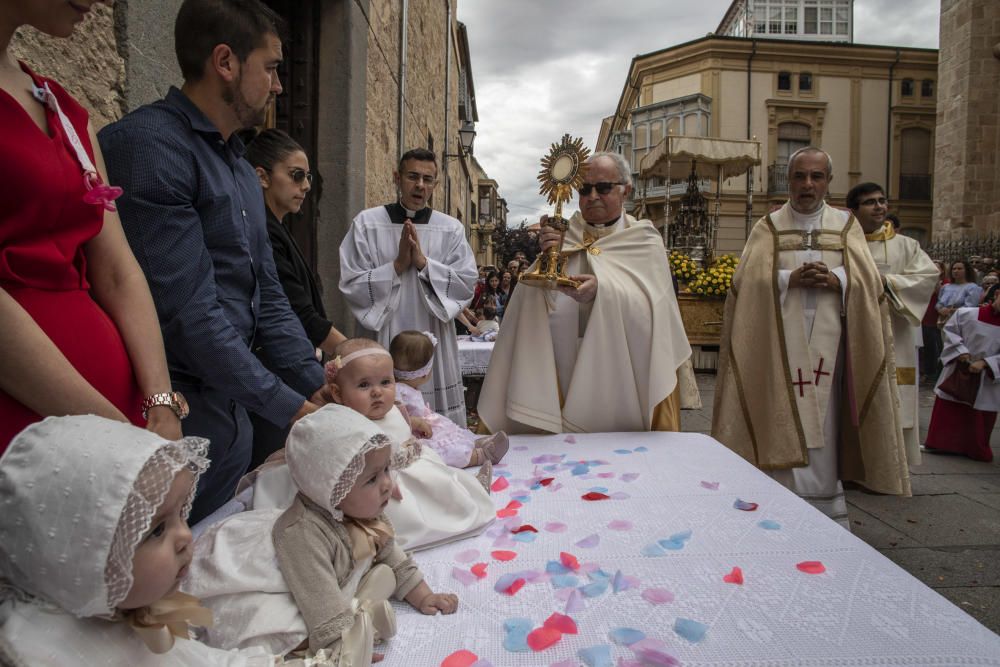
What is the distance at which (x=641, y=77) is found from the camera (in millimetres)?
29750

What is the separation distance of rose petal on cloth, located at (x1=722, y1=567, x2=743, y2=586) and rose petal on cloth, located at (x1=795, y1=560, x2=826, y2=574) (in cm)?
16

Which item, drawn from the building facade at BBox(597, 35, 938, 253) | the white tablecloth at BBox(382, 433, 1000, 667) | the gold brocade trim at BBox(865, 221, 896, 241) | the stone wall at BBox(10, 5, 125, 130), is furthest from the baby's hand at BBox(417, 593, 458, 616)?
the building facade at BBox(597, 35, 938, 253)

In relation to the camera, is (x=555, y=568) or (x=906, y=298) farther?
(x=906, y=298)

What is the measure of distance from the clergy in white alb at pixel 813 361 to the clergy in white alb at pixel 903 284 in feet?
1.45

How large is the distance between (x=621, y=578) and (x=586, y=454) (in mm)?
1194

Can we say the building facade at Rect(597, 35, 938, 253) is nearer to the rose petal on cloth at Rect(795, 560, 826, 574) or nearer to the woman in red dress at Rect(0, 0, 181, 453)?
the rose petal on cloth at Rect(795, 560, 826, 574)

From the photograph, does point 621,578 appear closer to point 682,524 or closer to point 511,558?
point 511,558

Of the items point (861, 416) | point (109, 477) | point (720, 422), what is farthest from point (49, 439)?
point (861, 416)

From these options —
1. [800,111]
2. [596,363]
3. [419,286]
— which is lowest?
[596,363]

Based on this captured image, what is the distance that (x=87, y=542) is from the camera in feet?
2.57

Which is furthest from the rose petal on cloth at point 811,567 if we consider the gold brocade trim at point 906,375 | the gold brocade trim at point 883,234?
the gold brocade trim at point 883,234

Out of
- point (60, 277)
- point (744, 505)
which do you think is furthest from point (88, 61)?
point (744, 505)

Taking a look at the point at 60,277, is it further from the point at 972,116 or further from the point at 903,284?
the point at 972,116

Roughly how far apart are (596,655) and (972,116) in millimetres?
17930
